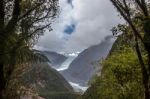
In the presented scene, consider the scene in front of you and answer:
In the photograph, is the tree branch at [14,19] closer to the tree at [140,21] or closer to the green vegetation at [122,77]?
the tree at [140,21]

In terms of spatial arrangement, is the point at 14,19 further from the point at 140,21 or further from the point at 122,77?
the point at 122,77

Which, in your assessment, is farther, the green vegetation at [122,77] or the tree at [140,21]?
the green vegetation at [122,77]

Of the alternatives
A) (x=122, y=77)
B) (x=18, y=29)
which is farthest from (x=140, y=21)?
(x=122, y=77)

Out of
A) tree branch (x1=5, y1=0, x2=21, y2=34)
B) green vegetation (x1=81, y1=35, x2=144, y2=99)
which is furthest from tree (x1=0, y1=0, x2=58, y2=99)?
green vegetation (x1=81, y1=35, x2=144, y2=99)

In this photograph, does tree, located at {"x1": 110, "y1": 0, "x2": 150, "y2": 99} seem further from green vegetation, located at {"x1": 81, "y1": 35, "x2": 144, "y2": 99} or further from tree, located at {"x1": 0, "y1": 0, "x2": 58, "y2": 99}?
green vegetation, located at {"x1": 81, "y1": 35, "x2": 144, "y2": 99}

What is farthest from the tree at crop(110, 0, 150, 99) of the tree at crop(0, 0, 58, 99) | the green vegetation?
the green vegetation

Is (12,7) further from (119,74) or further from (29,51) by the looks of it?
(119,74)

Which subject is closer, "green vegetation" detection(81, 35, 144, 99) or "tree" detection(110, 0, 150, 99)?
"tree" detection(110, 0, 150, 99)

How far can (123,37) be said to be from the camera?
101ft


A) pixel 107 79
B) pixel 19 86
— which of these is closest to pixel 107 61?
pixel 107 79

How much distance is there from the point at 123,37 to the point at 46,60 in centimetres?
773

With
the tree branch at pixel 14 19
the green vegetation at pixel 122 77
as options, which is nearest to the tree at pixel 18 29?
the tree branch at pixel 14 19

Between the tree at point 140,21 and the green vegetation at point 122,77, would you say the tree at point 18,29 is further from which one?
the green vegetation at point 122,77

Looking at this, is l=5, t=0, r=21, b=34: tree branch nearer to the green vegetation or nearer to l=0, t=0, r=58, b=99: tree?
l=0, t=0, r=58, b=99: tree
